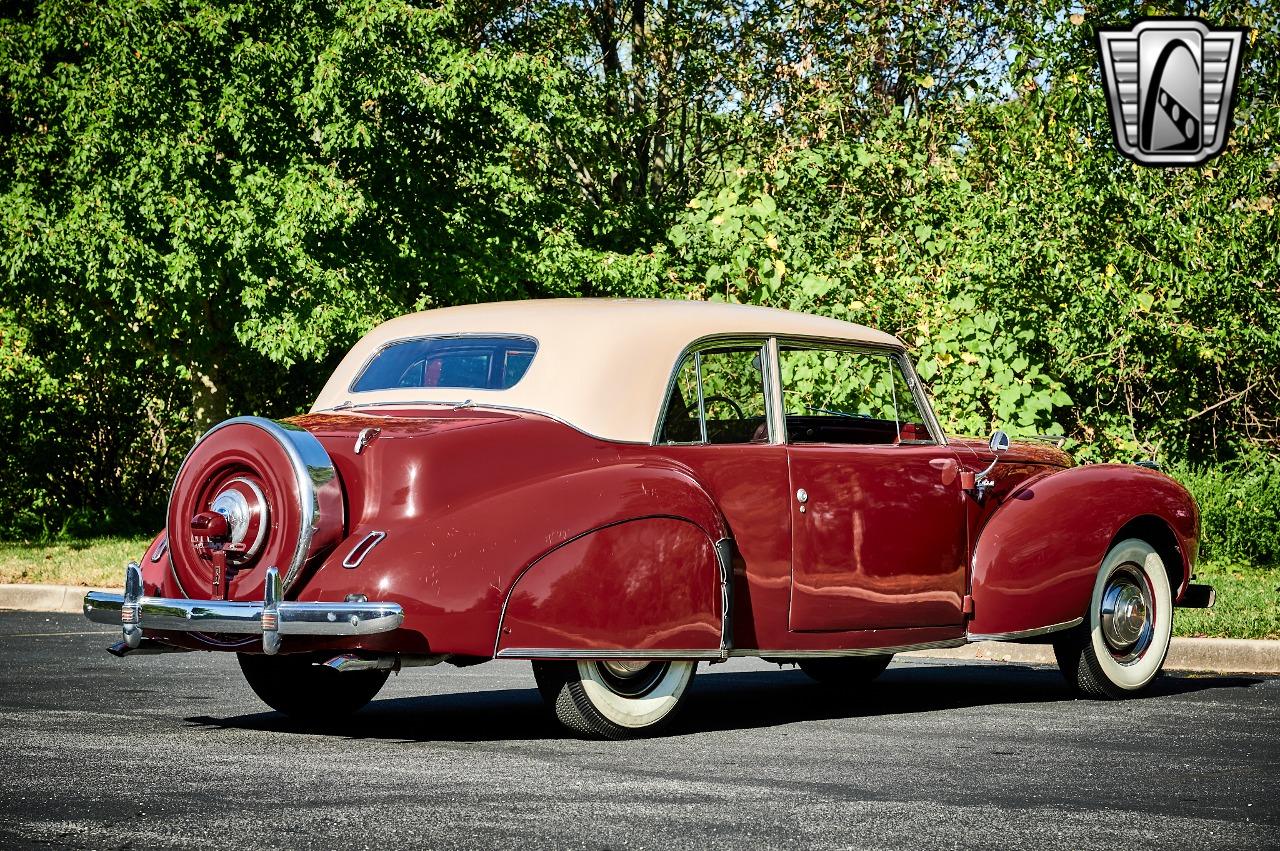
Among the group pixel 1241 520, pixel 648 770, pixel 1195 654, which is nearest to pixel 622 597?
pixel 648 770

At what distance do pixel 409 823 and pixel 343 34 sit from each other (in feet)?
46.8

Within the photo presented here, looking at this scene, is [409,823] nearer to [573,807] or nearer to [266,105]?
[573,807]

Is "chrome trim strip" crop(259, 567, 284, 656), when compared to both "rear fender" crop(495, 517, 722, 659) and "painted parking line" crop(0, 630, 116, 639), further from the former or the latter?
"painted parking line" crop(0, 630, 116, 639)

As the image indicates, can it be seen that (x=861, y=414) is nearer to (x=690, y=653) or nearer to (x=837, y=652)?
(x=837, y=652)

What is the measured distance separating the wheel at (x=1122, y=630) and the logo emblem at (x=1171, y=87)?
8.09 m

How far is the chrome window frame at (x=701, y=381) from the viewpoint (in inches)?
279

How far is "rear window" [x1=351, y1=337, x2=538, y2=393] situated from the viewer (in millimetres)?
7211

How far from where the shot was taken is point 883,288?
1648 centimetres

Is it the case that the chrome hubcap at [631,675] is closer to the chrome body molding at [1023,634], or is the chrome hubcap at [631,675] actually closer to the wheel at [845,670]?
the chrome body molding at [1023,634]

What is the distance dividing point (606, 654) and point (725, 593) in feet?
2.03

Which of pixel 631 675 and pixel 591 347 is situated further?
pixel 591 347

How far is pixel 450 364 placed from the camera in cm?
739

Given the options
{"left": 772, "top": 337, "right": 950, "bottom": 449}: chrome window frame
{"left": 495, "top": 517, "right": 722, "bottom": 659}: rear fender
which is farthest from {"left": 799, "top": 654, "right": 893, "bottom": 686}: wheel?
{"left": 495, "top": 517, "right": 722, "bottom": 659}: rear fender

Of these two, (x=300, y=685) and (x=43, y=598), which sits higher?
(x=300, y=685)
